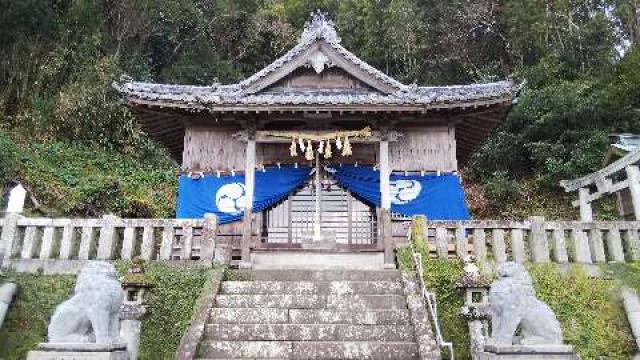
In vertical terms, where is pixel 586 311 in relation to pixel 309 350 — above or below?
above

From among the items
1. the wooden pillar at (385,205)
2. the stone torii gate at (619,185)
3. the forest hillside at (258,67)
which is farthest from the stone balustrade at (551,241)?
the forest hillside at (258,67)

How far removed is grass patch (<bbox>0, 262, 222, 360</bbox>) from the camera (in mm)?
8758

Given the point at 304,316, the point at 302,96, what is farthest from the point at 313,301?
the point at 302,96

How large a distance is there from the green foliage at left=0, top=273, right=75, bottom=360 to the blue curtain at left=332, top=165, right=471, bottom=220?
274 inches

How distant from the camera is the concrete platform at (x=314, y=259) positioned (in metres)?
12.4

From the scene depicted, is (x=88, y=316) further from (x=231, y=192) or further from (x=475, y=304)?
(x=231, y=192)

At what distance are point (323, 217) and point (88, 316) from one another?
8371 mm

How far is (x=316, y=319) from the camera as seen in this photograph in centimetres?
834

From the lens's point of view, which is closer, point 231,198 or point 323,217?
point 231,198

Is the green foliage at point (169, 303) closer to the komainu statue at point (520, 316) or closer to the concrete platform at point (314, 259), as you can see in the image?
the concrete platform at point (314, 259)

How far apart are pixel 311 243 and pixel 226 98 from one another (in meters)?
3.95

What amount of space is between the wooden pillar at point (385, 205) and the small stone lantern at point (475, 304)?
2.99 m

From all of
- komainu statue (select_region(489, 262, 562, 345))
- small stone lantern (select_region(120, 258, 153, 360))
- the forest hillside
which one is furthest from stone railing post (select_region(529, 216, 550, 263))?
the forest hillside

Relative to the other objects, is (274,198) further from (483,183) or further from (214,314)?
(483,183)
